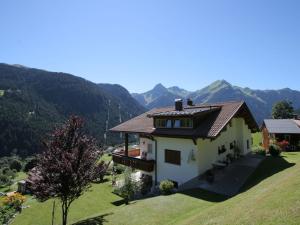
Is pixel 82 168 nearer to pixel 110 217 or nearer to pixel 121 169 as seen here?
pixel 110 217

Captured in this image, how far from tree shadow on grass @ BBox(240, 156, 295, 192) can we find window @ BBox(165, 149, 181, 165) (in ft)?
22.1

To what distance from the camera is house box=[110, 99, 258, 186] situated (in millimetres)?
25750

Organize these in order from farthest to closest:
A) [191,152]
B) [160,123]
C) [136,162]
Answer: [136,162] → [160,123] → [191,152]

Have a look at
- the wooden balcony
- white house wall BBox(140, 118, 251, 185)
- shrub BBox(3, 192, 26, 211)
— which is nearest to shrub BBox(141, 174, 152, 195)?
white house wall BBox(140, 118, 251, 185)

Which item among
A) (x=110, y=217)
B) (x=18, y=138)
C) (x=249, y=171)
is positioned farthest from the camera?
(x=18, y=138)

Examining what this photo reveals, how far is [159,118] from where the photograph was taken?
30.7 meters

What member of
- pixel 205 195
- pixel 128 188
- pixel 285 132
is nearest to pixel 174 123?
pixel 128 188

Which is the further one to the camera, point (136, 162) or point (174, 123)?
point (136, 162)

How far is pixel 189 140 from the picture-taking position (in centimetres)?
2620

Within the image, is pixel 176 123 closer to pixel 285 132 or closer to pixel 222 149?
pixel 222 149

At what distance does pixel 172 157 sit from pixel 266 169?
867 centimetres

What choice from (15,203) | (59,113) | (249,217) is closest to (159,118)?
(15,203)

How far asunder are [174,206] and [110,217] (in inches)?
171

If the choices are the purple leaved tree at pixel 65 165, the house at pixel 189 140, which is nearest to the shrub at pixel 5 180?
the house at pixel 189 140
